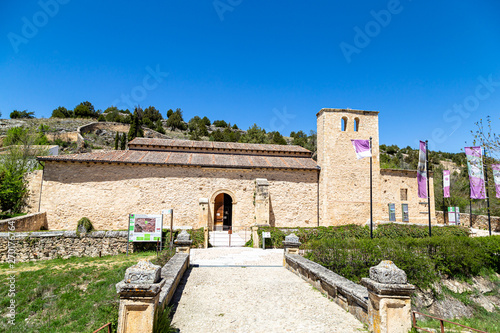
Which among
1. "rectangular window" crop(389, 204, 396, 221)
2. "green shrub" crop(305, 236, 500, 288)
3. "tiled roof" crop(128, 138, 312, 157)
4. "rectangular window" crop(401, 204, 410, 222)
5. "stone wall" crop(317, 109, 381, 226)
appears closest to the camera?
"green shrub" crop(305, 236, 500, 288)

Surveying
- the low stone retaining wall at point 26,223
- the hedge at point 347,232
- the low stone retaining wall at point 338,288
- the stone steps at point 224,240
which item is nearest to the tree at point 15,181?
the low stone retaining wall at point 26,223

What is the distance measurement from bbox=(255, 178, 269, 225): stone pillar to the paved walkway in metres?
8.41

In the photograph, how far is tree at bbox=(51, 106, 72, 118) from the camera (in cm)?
6481

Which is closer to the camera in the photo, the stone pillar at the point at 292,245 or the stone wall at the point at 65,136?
the stone pillar at the point at 292,245

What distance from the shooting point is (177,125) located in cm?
6931

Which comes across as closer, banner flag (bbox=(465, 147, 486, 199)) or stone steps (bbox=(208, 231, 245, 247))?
banner flag (bbox=(465, 147, 486, 199))

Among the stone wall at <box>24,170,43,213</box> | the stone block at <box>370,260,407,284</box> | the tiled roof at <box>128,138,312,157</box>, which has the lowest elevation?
the stone block at <box>370,260,407,284</box>

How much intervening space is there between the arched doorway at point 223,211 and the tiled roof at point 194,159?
2.68 metres

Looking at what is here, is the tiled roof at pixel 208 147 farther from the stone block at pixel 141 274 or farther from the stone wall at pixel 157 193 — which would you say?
the stone block at pixel 141 274

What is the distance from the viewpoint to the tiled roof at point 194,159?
18.2 m

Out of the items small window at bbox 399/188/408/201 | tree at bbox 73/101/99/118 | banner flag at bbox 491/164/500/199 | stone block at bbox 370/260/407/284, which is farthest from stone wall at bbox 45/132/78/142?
banner flag at bbox 491/164/500/199

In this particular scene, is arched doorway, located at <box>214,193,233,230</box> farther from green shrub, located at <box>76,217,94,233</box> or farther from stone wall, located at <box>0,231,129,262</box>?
green shrub, located at <box>76,217,94,233</box>

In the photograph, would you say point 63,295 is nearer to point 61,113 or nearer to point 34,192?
point 34,192

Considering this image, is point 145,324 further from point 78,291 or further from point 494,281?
point 494,281
